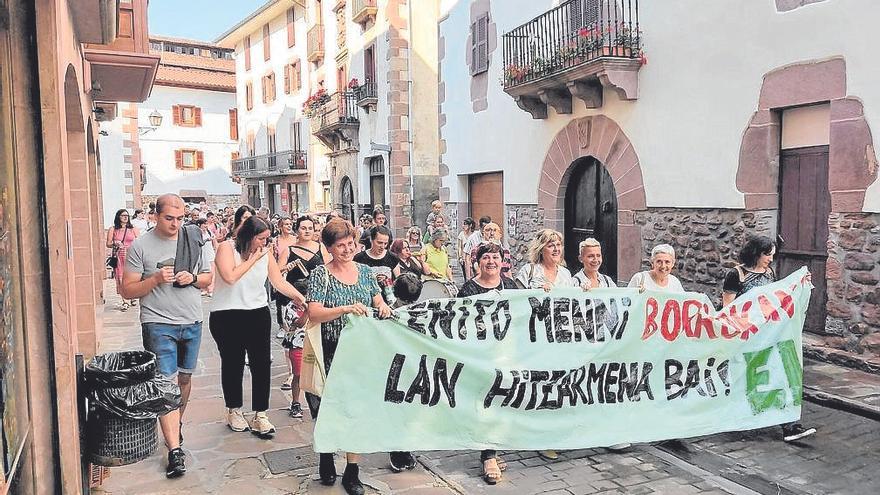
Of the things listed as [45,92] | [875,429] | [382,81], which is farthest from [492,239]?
→ [382,81]

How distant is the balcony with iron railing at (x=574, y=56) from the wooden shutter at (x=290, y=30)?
21622mm

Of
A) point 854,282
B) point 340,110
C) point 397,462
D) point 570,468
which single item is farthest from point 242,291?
point 340,110

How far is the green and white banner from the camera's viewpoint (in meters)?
4.59

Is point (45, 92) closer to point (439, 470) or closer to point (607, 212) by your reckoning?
point (439, 470)

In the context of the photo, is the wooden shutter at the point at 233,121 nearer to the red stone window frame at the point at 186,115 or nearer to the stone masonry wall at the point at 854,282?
the red stone window frame at the point at 186,115

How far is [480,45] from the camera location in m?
14.2

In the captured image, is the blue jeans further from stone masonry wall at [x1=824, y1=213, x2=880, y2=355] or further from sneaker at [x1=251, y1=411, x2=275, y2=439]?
stone masonry wall at [x1=824, y1=213, x2=880, y2=355]

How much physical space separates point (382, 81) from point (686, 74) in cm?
1453

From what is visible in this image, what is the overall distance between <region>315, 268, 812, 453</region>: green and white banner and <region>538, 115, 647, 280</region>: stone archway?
456 centimetres

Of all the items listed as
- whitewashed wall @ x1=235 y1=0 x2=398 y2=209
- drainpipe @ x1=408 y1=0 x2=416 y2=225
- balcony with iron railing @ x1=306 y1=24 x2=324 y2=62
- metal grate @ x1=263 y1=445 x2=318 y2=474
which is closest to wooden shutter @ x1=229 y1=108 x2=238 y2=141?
whitewashed wall @ x1=235 y1=0 x2=398 y2=209

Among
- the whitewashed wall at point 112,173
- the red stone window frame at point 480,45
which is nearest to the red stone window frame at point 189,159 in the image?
the whitewashed wall at point 112,173

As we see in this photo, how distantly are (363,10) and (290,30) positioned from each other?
10.8m

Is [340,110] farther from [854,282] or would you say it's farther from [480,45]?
[854,282]

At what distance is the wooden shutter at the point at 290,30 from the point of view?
32.0 meters
